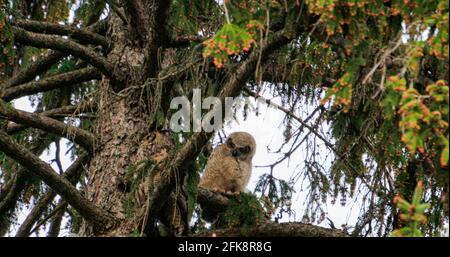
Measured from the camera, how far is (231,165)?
9.57m

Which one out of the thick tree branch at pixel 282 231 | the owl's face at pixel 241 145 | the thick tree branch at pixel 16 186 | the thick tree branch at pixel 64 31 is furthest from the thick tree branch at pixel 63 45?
the owl's face at pixel 241 145

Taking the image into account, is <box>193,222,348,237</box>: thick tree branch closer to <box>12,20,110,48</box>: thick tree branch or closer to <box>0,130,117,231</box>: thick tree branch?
<box>0,130,117,231</box>: thick tree branch

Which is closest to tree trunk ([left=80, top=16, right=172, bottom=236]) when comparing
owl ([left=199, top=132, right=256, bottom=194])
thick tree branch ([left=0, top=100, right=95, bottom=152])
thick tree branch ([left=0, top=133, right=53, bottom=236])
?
thick tree branch ([left=0, top=100, right=95, bottom=152])

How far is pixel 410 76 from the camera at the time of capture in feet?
16.9

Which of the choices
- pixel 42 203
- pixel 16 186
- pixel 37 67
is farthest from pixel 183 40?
pixel 16 186

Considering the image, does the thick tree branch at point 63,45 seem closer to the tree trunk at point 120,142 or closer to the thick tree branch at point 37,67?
the tree trunk at point 120,142

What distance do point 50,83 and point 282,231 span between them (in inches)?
110

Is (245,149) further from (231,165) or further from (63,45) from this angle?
(63,45)

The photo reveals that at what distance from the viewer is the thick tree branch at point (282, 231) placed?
283 inches

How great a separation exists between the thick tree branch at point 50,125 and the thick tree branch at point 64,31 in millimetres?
1018

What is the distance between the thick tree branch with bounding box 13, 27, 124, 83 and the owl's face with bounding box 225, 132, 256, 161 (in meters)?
2.39

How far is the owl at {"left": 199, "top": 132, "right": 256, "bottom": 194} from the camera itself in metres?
9.47
